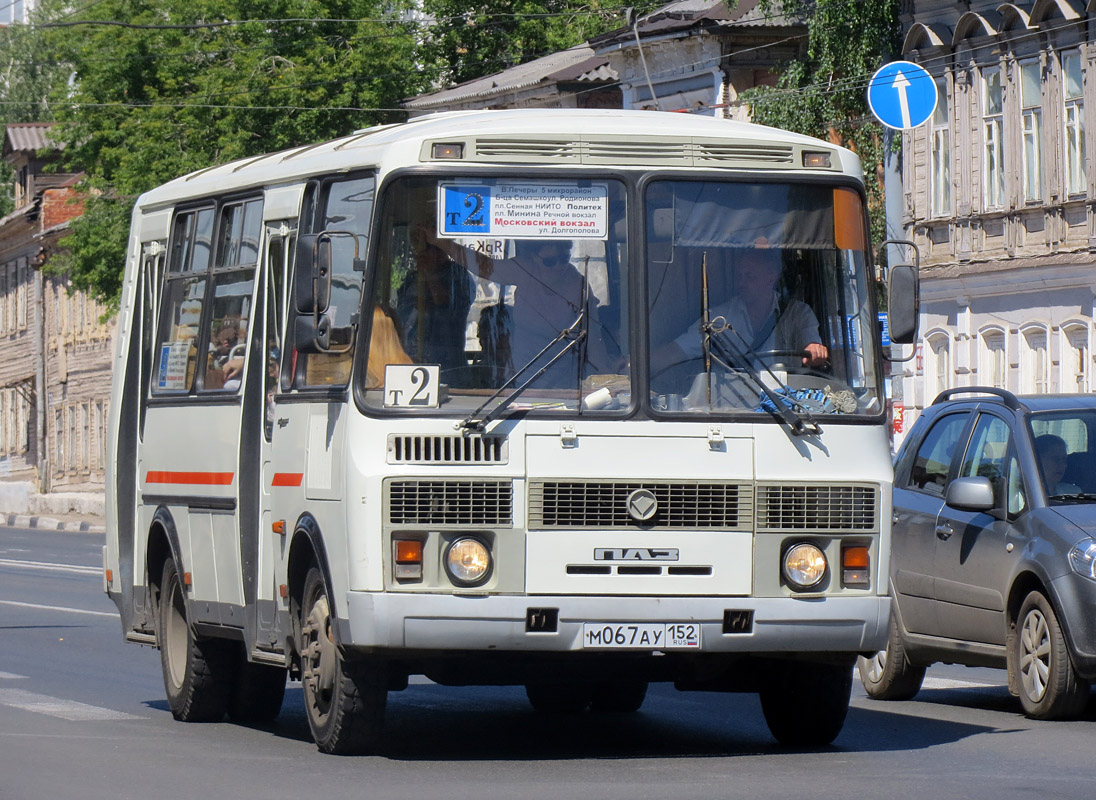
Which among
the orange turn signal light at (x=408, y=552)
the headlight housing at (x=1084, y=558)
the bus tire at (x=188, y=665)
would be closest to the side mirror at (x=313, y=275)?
the orange turn signal light at (x=408, y=552)

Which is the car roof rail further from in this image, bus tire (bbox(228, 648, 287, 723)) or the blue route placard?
bus tire (bbox(228, 648, 287, 723))

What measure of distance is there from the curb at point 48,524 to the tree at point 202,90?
5114 millimetres

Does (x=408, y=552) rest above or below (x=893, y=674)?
above

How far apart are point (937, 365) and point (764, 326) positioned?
29073 millimetres

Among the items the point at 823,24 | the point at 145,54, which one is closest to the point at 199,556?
the point at 823,24

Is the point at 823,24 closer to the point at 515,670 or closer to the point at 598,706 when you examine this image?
the point at 598,706

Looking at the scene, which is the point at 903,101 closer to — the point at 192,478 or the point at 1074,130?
the point at 1074,130

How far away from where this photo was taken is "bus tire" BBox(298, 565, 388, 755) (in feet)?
34.0

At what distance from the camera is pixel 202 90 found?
170 feet

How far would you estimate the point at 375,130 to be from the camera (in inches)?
448

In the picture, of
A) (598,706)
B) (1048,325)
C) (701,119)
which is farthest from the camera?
(1048,325)

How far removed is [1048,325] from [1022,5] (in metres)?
5.02

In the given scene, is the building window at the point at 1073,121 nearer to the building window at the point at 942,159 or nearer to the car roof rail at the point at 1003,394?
the building window at the point at 942,159

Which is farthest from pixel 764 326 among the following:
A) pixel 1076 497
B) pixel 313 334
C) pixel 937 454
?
pixel 937 454
